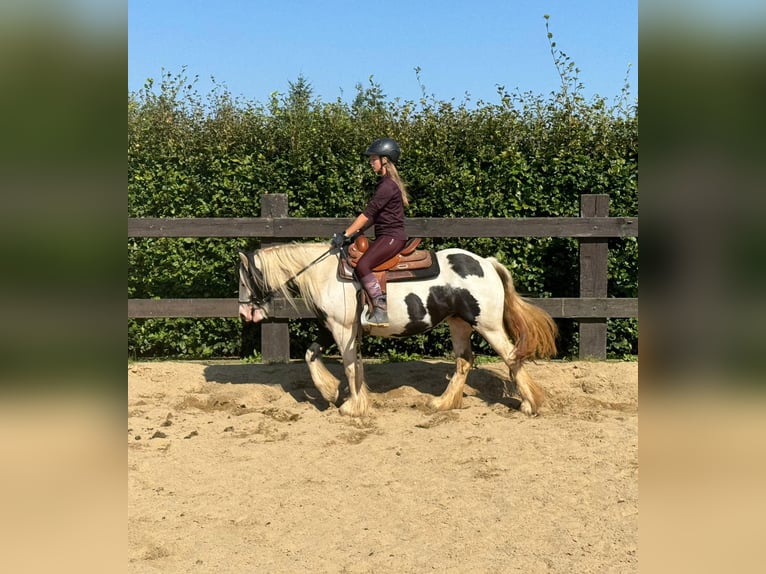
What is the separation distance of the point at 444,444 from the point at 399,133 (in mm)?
4333

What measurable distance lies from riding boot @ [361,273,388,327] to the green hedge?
7.59 ft

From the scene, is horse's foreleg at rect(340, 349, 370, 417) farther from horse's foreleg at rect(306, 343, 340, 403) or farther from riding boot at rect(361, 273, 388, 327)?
riding boot at rect(361, 273, 388, 327)

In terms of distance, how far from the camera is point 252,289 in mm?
6305

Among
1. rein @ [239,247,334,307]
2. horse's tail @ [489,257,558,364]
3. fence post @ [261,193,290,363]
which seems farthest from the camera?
fence post @ [261,193,290,363]

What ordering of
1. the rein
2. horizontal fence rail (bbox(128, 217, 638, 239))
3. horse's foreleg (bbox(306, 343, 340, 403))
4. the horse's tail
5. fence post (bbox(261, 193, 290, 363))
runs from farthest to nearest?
fence post (bbox(261, 193, 290, 363)) → horizontal fence rail (bbox(128, 217, 638, 239)) → horse's foreleg (bbox(306, 343, 340, 403)) → the rein → the horse's tail

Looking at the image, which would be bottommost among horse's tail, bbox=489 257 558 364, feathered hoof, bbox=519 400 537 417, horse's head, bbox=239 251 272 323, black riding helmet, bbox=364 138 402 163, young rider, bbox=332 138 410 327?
feathered hoof, bbox=519 400 537 417

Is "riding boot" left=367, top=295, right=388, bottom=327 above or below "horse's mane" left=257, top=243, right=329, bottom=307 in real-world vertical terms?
below

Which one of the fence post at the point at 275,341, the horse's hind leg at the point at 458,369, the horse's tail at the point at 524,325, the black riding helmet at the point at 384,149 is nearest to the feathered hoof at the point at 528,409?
the horse's tail at the point at 524,325

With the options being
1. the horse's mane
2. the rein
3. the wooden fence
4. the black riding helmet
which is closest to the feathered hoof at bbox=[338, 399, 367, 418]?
the horse's mane

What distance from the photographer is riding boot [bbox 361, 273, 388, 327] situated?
5.91 metres

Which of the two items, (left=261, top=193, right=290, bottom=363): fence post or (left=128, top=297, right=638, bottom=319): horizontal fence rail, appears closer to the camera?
(left=128, top=297, right=638, bottom=319): horizontal fence rail

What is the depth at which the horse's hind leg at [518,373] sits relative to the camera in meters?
6.12
